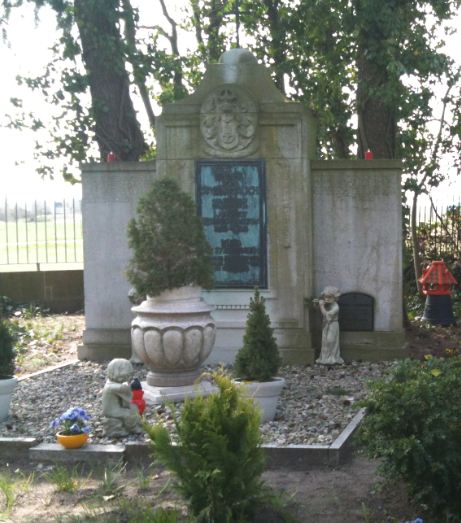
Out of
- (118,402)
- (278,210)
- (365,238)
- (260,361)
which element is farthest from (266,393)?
(365,238)

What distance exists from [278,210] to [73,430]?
4274mm

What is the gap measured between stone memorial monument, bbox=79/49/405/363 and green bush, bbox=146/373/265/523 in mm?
5228

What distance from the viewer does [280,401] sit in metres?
8.56

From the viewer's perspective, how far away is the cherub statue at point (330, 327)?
10359 millimetres

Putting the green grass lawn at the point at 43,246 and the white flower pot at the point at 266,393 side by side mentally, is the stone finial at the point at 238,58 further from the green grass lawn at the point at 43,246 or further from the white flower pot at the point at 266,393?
the green grass lawn at the point at 43,246

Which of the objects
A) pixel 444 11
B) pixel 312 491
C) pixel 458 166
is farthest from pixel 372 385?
pixel 458 166

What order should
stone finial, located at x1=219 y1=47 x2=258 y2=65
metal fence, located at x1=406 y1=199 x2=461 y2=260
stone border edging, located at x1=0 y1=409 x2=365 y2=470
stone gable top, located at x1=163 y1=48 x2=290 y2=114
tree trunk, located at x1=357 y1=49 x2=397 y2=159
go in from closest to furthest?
stone border edging, located at x1=0 y1=409 x2=365 y2=470 < stone gable top, located at x1=163 y1=48 x2=290 y2=114 < stone finial, located at x1=219 y1=47 x2=258 y2=65 < tree trunk, located at x1=357 y1=49 x2=397 y2=159 < metal fence, located at x1=406 y1=199 x2=461 y2=260

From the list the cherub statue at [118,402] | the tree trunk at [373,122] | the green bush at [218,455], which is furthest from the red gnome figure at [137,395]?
the tree trunk at [373,122]

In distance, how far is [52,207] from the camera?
18078mm

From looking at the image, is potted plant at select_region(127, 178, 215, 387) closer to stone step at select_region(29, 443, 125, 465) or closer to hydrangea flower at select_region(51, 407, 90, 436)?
hydrangea flower at select_region(51, 407, 90, 436)

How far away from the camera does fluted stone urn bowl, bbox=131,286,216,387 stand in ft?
27.4

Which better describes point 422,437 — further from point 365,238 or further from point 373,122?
point 373,122

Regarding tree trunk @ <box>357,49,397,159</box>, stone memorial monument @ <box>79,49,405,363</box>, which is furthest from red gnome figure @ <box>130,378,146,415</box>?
tree trunk @ <box>357,49,397,159</box>

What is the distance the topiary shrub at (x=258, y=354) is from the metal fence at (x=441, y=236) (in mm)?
9391
